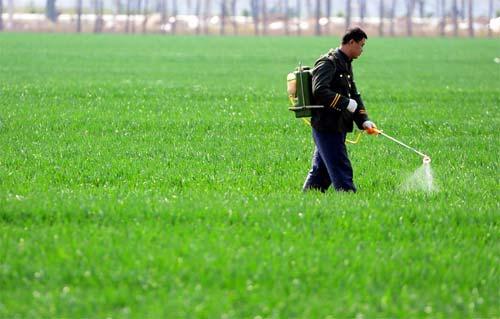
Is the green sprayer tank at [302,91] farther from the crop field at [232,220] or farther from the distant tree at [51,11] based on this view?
the distant tree at [51,11]

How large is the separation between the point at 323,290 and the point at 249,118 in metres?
12.5

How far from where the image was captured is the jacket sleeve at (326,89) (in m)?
10.5

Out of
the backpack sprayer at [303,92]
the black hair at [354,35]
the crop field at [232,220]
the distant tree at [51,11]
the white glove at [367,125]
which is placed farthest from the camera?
the distant tree at [51,11]

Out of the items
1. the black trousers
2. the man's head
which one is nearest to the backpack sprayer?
the black trousers

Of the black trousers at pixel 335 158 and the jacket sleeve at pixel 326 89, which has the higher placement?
the jacket sleeve at pixel 326 89

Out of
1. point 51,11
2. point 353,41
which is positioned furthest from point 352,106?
point 51,11

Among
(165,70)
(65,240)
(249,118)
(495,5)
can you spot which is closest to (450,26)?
(495,5)

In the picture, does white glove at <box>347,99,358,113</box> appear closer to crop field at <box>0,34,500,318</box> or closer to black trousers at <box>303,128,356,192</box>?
black trousers at <box>303,128,356,192</box>

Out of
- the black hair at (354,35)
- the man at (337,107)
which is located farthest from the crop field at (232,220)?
the black hair at (354,35)

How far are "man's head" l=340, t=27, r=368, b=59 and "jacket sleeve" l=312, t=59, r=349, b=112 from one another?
0.22 meters

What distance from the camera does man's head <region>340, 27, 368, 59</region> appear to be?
10453 mm

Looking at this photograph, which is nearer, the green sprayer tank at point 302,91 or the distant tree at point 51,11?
the green sprayer tank at point 302,91

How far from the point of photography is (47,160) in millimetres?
13148

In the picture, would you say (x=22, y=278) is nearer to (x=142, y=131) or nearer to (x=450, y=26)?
(x=142, y=131)
